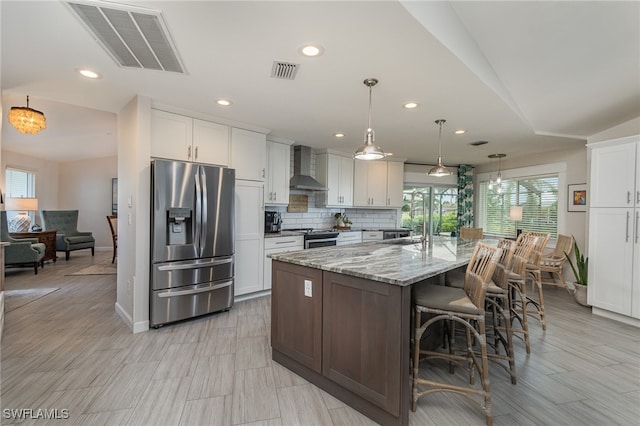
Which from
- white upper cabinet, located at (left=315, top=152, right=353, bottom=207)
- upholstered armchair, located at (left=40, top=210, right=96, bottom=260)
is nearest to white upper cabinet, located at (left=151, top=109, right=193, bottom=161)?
white upper cabinet, located at (left=315, top=152, right=353, bottom=207)

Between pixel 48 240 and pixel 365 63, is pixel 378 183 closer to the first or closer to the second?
pixel 365 63

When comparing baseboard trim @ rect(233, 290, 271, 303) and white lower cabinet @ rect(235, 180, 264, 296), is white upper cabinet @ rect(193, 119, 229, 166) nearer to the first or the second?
white lower cabinet @ rect(235, 180, 264, 296)

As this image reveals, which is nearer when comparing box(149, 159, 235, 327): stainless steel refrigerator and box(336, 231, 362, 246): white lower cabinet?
box(149, 159, 235, 327): stainless steel refrigerator

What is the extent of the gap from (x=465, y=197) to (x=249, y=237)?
5310mm

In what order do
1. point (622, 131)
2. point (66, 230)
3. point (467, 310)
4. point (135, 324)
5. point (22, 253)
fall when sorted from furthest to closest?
point (66, 230) → point (22, 253) → point (622, 131) → point (135, 324) → point (467, 310)

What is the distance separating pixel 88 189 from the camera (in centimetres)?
838

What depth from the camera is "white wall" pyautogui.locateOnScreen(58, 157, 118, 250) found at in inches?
329

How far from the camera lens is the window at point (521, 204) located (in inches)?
215

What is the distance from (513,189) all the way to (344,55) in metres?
5.68

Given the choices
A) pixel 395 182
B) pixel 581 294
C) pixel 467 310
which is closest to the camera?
pixel 467 310

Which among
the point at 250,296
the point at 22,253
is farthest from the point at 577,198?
the point at 22,253

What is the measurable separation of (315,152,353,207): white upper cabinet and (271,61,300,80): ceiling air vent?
3.10m

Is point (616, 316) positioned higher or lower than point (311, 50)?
lower

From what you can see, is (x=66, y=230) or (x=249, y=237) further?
(x=66, y=230)
